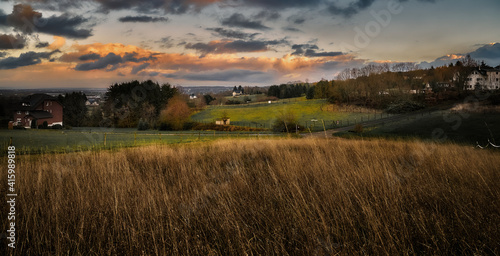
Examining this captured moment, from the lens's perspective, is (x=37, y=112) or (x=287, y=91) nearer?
(x=37, y=112)

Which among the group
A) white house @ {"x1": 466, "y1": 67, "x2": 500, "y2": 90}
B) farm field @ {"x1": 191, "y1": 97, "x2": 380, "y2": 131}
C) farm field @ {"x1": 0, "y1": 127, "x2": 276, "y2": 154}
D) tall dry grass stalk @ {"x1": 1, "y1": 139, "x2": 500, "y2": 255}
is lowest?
farm field @ {"x1": 0, "y1": 127, "x2": 276, "y2": 154}

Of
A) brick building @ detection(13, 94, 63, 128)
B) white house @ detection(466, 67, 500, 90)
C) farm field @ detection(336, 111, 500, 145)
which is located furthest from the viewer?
white house @ detection(466, 67, 500, 90)

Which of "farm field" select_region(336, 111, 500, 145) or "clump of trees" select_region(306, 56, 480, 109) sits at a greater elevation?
"clump of trees" select_region(306, 56, 480, 109)

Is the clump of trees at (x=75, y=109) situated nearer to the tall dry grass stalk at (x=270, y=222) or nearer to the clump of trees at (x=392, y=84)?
the tall dry grass stalk at (x=270, y=222)

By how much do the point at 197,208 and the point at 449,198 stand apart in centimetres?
382

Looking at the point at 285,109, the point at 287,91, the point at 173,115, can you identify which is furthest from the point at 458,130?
the point at 287,91

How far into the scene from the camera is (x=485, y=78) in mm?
73750

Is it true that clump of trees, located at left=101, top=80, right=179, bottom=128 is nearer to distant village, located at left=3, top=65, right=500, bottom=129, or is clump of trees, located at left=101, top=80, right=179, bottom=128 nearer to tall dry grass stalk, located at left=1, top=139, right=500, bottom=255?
distant village, located at left=3, top=65, right=500, bottom=129

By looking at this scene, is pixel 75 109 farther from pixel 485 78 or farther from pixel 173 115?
pixel 485 78

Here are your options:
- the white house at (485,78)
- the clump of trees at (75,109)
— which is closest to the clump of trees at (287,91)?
the white house at (485,78)

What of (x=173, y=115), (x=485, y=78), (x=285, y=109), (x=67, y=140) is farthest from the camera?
(x=285, y=109)

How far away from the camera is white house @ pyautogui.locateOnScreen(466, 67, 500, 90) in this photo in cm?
7490

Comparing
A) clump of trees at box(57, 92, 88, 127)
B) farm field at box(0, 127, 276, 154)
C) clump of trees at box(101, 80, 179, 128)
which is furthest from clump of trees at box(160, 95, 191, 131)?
clump of trees at box(57, 92, 88, 127)

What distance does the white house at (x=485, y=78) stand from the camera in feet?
246
